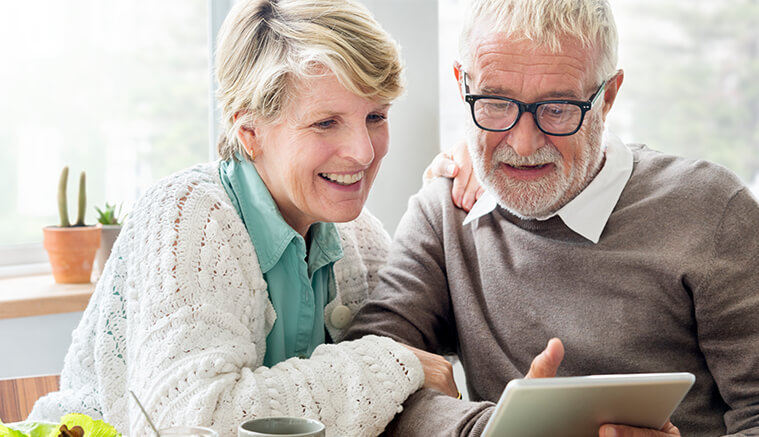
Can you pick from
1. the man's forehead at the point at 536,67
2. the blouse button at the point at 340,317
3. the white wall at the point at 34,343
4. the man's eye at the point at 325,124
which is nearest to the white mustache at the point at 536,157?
the man's forehead at the point at 536,67

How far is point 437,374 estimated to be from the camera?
1.40 meters

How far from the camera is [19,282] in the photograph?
8.02 feet

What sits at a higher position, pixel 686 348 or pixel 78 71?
pixel 78 71

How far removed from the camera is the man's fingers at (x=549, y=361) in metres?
1.16

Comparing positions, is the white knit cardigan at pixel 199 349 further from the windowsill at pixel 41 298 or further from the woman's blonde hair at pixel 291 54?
the windowsill at pixel 41 298

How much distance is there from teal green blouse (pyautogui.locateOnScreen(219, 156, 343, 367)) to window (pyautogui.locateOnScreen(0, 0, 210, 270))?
129 centimetres

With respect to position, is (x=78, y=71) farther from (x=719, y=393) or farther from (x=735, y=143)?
(x=735, y=143)

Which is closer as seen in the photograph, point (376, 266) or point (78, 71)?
point (376, 266)

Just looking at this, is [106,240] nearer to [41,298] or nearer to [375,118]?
[41,298]

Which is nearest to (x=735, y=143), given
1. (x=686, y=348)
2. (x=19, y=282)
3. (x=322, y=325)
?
(x=686, y=348)

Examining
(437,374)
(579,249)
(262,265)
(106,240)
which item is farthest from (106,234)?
(579,249)

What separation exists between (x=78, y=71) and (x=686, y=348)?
6.88ft

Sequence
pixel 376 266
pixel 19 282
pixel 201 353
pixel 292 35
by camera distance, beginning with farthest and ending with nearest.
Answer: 1. pixel 19 282
2. pixel 376 266
3. pixel 292 35
4. pixel 201 353

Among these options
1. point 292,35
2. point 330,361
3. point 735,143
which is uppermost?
point 292,35
